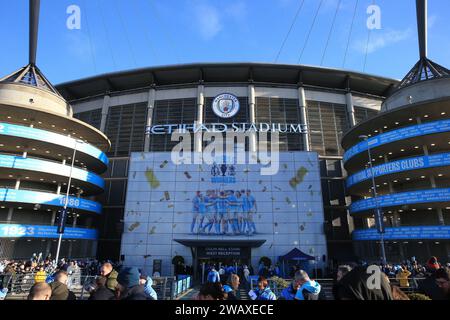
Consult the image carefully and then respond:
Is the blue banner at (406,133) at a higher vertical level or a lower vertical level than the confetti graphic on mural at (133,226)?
higher

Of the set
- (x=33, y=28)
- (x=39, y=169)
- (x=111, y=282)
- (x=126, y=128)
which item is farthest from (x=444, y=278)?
(x=33, y=28)

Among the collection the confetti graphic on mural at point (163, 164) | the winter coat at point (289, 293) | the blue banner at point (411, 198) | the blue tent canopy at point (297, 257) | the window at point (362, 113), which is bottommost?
the blue tent canopy at point (297, 257)

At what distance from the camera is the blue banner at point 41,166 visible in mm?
29938

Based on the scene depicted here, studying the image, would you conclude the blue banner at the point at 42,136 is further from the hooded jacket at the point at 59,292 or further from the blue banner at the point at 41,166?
the hooded jacket at the point at 59,292

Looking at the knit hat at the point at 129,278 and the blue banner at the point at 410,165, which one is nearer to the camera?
the knit hat at the point at 129,278

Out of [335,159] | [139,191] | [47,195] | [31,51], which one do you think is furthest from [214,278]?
[31,51]

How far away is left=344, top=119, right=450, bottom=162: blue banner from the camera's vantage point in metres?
28.3

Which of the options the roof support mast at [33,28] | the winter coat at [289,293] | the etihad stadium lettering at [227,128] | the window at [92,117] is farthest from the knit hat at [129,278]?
the window at [92,117]

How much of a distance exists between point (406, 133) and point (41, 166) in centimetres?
4148

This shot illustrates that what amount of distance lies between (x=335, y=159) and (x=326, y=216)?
372 inches

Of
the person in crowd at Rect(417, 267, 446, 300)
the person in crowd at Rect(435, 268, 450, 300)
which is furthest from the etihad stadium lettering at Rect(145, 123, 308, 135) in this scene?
the person in crowd at Rect(435, 268, 450, 300)

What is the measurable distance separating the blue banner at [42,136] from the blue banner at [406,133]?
34.5 metres

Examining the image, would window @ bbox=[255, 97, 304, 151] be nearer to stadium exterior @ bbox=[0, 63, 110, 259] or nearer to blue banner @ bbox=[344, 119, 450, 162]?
blue banner @ bbox=[344, 119, 450, 162]

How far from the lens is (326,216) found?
40844 millimetres
